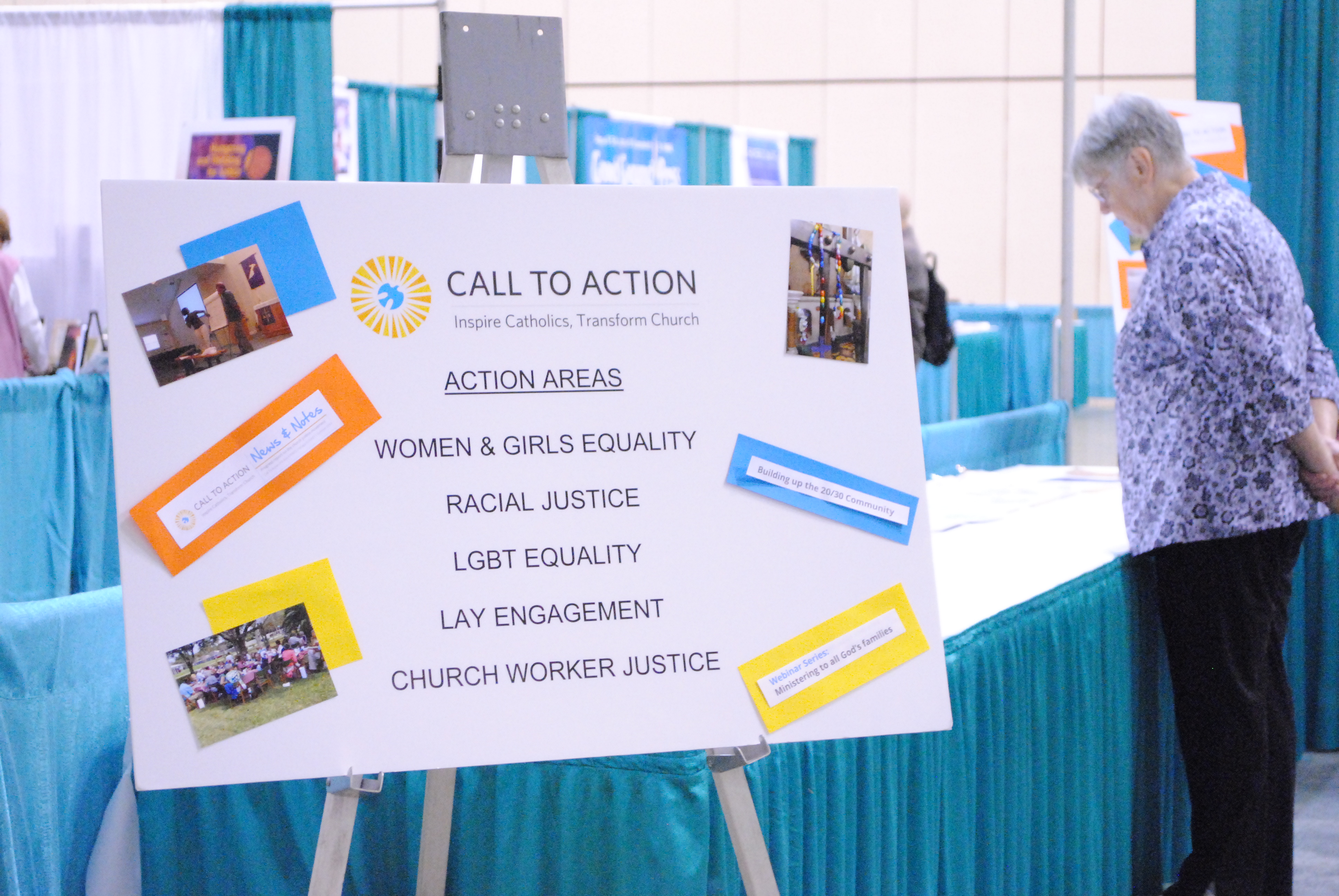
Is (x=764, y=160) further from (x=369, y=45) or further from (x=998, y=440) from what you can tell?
(x=998, y=440)

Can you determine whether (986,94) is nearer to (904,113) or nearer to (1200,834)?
(904,113)

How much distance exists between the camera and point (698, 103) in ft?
33.2

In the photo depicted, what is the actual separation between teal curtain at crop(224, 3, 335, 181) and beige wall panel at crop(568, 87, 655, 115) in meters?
5.72

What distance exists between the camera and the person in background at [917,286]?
3.63 metres

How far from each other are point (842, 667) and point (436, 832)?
0.50m

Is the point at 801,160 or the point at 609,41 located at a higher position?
the point at 609,41

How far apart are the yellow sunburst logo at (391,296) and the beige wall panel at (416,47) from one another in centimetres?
924

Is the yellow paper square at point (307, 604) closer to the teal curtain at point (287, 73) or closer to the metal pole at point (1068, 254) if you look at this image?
the metal pole at point (1068, 254)

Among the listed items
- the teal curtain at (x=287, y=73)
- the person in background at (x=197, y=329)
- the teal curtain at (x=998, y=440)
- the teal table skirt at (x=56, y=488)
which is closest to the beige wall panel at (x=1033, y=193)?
the teal curtain at (x=998, y=440)

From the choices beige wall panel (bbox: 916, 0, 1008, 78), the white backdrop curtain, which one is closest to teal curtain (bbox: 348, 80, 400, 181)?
the white backdrop curtain

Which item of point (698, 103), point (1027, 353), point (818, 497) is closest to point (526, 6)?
point (698, 103)

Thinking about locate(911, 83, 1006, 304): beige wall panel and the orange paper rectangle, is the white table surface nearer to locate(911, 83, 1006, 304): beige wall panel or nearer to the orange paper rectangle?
the orange paper rectangle

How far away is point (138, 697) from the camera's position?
45.6 inches

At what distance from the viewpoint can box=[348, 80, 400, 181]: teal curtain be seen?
682 cm
